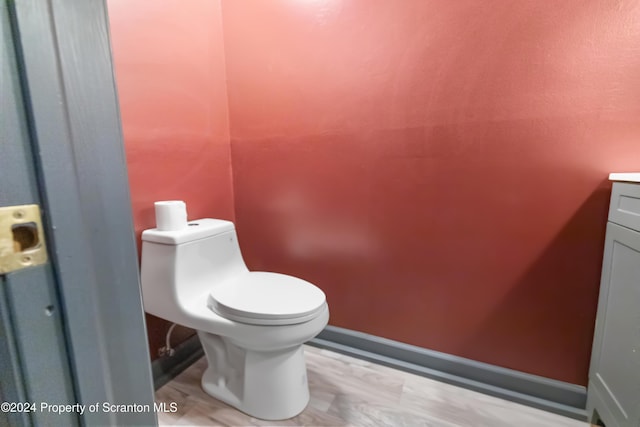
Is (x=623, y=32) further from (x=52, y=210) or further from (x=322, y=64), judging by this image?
(x=52, y=210)

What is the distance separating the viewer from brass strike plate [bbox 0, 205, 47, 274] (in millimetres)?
280

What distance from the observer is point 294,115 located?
56.9 inches

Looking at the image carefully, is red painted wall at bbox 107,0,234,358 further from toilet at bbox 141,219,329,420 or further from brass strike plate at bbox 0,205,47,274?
brass strike plate at bbox 0,205,47,274

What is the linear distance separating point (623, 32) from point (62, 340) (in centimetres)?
151

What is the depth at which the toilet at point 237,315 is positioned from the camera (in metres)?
1.02

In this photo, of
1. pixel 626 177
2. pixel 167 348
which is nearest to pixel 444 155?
pixel 626 177

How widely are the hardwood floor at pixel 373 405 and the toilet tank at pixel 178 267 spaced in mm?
369

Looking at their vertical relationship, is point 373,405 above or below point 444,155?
below

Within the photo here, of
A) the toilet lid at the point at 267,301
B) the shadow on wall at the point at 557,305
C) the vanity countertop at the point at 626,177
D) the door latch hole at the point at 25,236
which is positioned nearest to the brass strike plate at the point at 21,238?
the door latch hole at the point at 25,236

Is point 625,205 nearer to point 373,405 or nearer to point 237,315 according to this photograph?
point 373,405

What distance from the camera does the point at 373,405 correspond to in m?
1.18

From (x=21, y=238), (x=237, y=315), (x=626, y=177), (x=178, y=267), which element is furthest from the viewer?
(x=178, y=267)

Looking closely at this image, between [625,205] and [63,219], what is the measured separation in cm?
130

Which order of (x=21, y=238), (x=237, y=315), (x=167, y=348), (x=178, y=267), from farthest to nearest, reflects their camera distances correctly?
(x=167, y=348) < (x=178, y=267) < (x=237, y=315) < (x=21, y=238)
